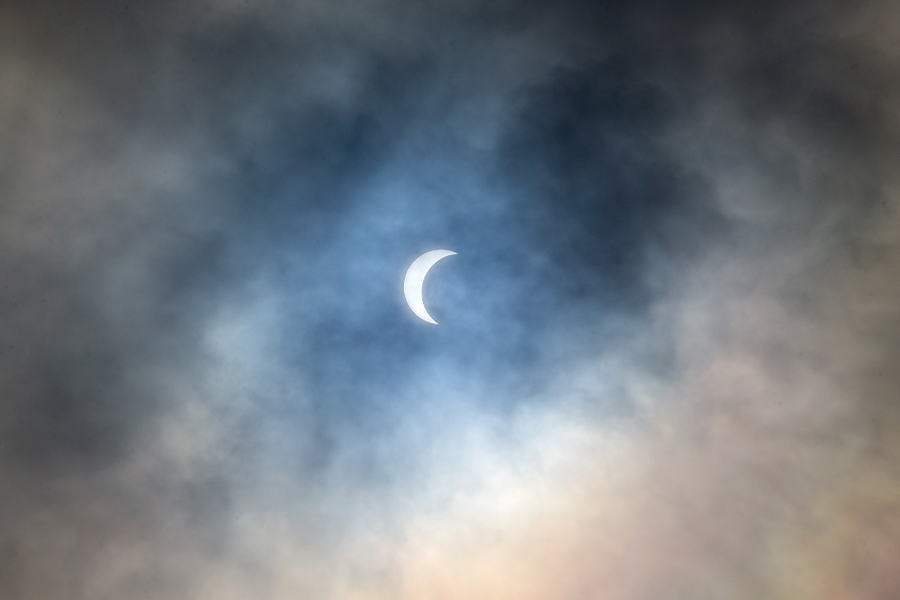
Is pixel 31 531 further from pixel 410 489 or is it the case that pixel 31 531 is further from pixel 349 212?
pixel 349 212

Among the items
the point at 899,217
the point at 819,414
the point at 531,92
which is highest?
the point at 531,92

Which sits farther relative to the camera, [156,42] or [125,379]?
[125,379]

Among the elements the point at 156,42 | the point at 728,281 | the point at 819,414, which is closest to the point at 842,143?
the point at 728,281

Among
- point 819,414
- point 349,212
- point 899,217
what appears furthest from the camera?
point 349,212

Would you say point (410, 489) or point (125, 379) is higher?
point (125, 379)

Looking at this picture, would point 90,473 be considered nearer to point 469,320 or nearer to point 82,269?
point 82,269

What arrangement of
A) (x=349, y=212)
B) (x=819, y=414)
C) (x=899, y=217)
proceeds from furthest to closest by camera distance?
(x=349, y=212) < (x=819, y=414) < (x=899, y=217)
